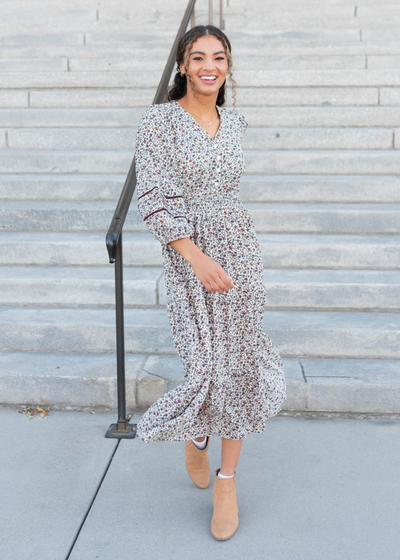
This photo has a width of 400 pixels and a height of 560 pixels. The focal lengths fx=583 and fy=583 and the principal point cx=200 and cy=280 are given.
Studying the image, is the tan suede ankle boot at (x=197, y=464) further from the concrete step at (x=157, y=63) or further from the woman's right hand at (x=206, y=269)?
the concrete step at (x=157, y=63)

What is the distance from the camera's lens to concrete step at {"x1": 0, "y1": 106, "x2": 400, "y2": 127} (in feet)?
16.7

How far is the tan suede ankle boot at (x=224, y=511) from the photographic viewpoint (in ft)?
7.07

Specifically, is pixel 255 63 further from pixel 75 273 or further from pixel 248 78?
pixel 75 273

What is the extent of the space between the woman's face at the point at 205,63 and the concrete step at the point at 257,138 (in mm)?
2964

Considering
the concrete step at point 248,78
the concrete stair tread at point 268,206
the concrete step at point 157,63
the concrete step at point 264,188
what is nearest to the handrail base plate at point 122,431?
the concrete stair tread at point 268,206

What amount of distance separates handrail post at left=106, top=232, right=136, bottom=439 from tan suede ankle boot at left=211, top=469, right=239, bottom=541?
28.2 inches

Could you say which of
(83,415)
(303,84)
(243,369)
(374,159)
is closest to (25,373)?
(83,415)

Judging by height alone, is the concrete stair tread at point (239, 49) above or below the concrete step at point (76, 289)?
above

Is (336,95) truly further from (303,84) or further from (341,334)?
(341,334)

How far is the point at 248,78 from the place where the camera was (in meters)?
5.62

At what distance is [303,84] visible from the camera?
18.1ft

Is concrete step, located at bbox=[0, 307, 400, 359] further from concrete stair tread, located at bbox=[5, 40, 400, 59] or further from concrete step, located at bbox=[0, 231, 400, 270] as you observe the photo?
concrete stair tread, located at bbox=[5, 40, 400, 59]

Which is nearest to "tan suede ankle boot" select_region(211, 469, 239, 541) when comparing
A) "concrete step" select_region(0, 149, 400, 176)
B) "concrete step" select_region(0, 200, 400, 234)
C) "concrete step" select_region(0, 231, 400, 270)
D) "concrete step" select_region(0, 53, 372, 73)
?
"concrete step" select_region(0, 231, 400, 270)

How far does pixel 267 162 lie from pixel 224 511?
125 inches
